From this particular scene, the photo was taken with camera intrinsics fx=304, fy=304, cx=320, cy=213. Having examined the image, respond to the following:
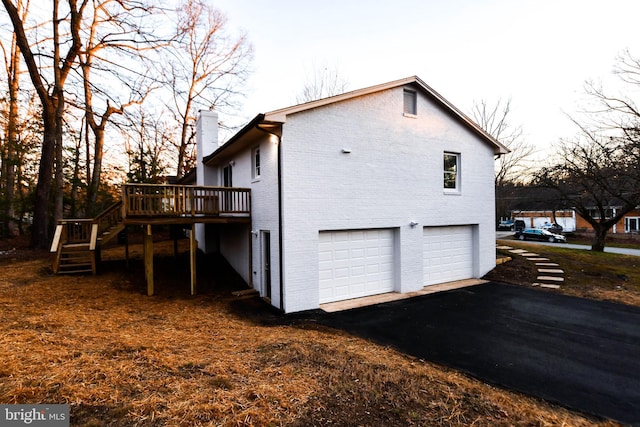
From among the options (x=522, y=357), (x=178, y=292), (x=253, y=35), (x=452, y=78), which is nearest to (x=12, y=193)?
(x=178, y=292)

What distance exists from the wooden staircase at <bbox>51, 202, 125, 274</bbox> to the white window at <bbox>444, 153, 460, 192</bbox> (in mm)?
11209

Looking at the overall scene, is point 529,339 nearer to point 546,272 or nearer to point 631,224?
point 546,272

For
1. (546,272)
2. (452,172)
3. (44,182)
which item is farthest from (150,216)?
(546,272)

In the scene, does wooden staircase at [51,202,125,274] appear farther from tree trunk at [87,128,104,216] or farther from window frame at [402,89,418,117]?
window frame at [402,89,418,117]

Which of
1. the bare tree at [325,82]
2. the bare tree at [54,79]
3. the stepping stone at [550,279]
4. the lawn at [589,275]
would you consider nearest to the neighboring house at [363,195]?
the lawn at [589,275]

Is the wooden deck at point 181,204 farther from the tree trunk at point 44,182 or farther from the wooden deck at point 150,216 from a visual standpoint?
the tree trunk at point 44,182

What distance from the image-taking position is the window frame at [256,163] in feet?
31.2

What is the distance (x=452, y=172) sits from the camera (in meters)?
11.1

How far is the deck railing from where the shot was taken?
849 cm

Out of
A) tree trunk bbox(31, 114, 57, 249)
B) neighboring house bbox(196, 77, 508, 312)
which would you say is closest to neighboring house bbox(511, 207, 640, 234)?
neighboring house bbox(196, 77, 508, 312)

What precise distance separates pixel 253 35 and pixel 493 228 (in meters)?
20.5

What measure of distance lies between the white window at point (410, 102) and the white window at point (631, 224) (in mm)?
42920

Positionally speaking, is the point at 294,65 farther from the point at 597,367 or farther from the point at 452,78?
the point at 597,367

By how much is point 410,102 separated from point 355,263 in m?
5.70
